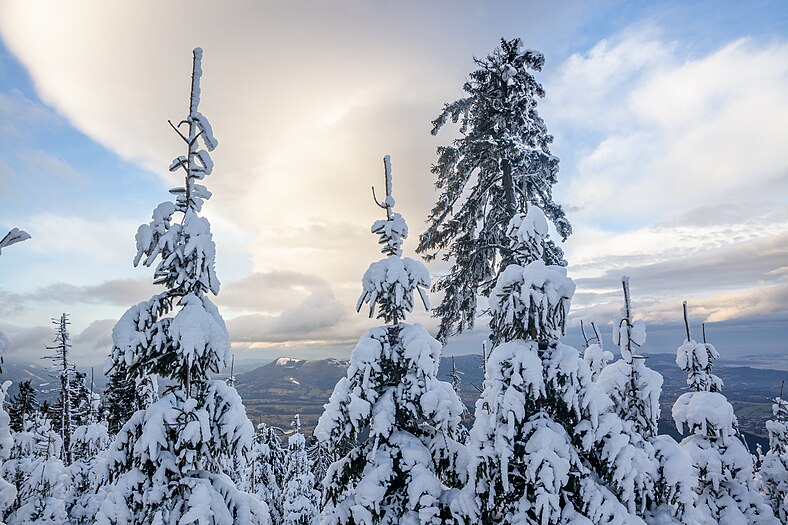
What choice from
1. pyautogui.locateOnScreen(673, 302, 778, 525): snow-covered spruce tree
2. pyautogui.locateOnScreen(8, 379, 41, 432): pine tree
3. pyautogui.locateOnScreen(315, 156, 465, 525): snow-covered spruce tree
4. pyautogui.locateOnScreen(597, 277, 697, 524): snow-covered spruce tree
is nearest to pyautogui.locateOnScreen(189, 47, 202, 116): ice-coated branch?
pyautogui.locateOnScreen(315, 156, 465, 525): snow-covered spruce tree

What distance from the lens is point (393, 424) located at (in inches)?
314

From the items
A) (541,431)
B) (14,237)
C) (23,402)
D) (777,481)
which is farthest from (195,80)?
(23,402)

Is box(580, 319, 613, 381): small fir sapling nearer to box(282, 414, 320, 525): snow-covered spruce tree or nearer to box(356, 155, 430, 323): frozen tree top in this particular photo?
box(356, 155, 430, 323): frozen tree top

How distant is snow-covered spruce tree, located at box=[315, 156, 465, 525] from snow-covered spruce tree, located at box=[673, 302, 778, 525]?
10179 millimetres

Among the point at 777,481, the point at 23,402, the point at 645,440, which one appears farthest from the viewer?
the point at 23,402

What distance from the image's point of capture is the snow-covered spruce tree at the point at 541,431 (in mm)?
6781

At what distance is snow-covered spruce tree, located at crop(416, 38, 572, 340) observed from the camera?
14.5 meters

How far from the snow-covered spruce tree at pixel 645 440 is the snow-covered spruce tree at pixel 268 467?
25.5 meters

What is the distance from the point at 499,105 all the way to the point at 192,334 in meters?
11.7

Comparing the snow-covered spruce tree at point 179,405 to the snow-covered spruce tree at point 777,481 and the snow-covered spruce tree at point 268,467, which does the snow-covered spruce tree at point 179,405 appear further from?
the snow-covered spruce tree at point 268,467

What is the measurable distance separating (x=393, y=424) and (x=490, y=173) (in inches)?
402

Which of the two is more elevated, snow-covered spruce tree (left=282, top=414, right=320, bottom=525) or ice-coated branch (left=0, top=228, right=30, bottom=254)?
ice-coated branch (left=0, top=228, right=30, bottom=254)

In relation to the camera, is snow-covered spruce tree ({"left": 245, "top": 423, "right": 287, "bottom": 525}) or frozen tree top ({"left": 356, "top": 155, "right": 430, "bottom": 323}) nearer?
frozen tree top ({"left": 356, "top": 155, "right": 430, "bottom": 323})

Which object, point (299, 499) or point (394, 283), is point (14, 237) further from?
point (299, 499)
